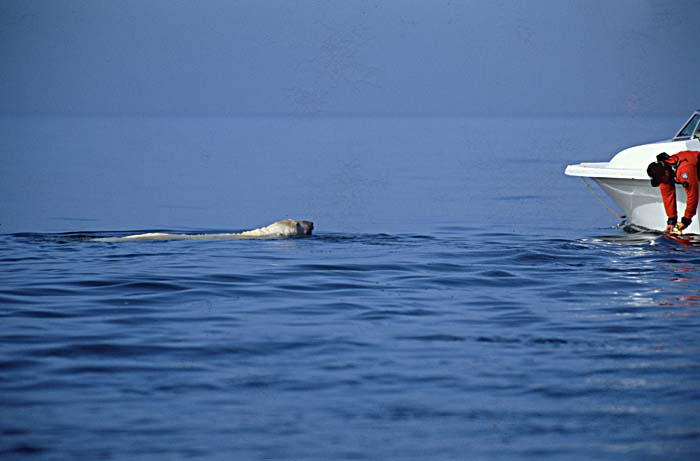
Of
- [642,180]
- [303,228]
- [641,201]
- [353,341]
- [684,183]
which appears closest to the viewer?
[353,341]

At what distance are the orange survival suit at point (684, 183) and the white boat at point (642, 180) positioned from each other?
1.07 ft

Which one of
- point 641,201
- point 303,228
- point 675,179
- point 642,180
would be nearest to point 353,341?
A: point 303,228

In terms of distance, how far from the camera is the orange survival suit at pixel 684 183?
58.1ft

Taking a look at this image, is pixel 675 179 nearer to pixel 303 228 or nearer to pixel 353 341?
pixel 303 228

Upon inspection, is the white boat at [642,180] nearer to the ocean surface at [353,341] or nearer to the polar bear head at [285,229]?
the ocean surface at [353,341]

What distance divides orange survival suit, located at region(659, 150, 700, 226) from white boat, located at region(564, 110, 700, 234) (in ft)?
1.07

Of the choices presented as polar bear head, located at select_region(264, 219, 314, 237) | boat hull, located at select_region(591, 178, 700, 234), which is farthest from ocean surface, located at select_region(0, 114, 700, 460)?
boat hull, located at select_region(591, 178, 700, 234)

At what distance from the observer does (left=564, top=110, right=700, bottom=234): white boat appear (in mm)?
18781

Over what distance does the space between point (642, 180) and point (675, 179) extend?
2.91 feet

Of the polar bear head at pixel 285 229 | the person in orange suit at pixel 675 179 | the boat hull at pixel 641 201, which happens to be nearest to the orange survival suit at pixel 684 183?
the person in orange suit at pixel 675 179

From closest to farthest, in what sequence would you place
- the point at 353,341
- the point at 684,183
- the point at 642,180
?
1. the point at 353,341
2. the point at 684,183
3. the point at 642,180

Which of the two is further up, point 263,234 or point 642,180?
point 642,180

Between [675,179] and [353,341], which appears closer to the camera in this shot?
[353,341]

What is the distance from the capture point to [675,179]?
18.0 m
